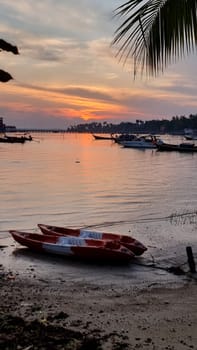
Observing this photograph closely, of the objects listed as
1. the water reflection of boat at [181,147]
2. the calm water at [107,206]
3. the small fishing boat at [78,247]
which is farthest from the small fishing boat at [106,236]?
the water reflection of boat at [181,147]

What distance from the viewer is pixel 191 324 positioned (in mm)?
7324

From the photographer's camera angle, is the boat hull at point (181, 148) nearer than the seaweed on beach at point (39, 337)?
No

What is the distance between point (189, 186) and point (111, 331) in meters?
33.8

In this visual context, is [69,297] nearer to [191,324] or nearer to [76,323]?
[76,323]

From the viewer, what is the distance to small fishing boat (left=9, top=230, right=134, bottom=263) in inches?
493

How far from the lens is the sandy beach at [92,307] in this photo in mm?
6301

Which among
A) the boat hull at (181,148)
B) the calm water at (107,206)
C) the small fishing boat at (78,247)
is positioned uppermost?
the boat hull at (181,148)

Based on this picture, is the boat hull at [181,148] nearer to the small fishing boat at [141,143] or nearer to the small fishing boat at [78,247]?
the small fishing boat at [141,143]

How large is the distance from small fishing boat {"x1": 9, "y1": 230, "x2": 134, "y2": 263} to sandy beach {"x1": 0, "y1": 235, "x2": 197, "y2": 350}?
0.30m

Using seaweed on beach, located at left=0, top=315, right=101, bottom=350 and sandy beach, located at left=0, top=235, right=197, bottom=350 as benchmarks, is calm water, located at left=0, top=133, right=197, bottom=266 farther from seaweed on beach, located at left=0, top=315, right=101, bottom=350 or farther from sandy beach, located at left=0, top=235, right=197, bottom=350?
seaweed on beach, located at left=0, top=315, right=101, bottom=350

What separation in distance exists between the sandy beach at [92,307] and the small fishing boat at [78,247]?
0.30 metres

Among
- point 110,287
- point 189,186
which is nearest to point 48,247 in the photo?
point 110,287

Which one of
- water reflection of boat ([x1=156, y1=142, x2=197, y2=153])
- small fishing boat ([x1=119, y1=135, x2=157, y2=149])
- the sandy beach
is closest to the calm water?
the sandy beach

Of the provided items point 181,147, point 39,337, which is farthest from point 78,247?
point 181,147
